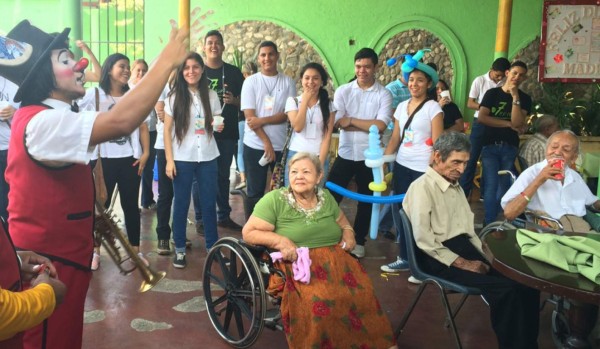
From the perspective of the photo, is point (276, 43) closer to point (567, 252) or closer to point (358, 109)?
point (358, 109)

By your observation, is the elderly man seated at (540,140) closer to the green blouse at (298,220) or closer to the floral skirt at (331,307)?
the green blouse at (298,220)

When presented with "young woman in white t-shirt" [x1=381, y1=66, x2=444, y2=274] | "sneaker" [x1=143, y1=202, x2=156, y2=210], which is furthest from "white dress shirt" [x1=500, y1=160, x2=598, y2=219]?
"sneaker" [x1=143, y1=202, x2=156, y2=210]

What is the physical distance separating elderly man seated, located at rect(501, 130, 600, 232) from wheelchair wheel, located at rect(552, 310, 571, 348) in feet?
1.99

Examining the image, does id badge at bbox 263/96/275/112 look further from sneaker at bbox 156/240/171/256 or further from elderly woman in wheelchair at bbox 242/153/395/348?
elderly woman in wheelchair at bbox 242/153/395/348

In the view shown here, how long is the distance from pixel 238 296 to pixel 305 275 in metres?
0.49

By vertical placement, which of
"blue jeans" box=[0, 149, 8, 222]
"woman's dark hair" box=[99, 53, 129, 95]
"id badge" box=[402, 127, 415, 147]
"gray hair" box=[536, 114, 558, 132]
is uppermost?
"woman's dark hair" box=[99, 53, 129, 95]

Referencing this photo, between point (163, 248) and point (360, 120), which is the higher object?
point (360, 120)

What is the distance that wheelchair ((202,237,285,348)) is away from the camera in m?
2.96

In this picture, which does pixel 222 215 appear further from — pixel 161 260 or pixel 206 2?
pixel 206 2

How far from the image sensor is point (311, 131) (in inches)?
181

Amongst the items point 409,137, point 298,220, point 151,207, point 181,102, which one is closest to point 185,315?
point 298,220

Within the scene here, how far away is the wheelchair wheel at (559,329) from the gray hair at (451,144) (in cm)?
100

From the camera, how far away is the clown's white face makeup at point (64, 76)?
2.02 m

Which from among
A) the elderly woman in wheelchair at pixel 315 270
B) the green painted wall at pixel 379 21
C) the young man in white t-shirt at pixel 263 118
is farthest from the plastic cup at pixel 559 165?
the green painted wall at pixel 379 21
